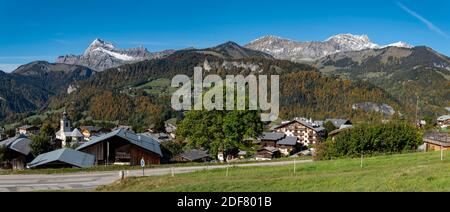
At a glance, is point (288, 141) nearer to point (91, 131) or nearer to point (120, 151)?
point (120, 151)

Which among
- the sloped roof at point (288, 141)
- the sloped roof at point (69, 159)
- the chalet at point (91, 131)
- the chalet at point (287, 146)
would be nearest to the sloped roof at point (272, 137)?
the sloped roof at point (288, 141)

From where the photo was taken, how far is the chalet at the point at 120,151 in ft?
193

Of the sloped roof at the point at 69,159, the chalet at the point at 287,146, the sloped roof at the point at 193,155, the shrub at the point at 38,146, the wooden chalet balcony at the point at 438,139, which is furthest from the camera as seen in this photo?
the chalet at the point at 287,146

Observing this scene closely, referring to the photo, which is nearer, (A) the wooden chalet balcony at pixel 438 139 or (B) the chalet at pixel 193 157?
(A) the wooden chalet balcony at pixel 438 139

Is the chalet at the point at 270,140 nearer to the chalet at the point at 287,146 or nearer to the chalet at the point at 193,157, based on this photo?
the chalet at the point at 287,146

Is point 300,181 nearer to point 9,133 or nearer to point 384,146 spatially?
point 384,146

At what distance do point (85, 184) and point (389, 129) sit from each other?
29.1 meters

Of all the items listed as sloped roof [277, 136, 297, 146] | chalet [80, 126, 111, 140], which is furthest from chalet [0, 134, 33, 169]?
chalet [80, 126, 111, 140]

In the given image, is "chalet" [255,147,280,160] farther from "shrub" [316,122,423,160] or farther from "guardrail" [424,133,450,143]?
"shrub" [316,122,423,160]

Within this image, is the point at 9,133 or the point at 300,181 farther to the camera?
the point at 9,133

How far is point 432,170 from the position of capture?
20.1m

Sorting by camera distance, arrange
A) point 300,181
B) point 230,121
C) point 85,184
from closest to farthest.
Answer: point 300,181, point 85,184, point 230,121

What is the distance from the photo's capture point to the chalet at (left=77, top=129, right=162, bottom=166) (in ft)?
193
